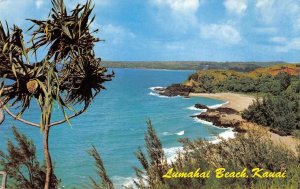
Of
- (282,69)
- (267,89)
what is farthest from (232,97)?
(282,69)

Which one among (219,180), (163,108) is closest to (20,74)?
(219,180)

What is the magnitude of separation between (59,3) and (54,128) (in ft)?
131

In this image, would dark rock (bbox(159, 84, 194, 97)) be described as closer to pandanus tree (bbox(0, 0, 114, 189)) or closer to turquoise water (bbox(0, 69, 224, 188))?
turquoise water (bbox(0, 69, 224, 188))

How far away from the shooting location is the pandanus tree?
713cm

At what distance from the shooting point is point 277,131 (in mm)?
36219

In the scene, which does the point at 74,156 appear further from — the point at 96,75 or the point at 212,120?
the point at 96,75

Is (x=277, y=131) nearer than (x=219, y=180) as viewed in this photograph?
No

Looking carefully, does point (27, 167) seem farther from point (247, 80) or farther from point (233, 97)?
point (247, 80)

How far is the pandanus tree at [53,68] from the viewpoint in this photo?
7.13m

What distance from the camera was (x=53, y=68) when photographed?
732cm

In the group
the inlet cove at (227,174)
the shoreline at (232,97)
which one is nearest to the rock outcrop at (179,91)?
the shoreline at (232,97)

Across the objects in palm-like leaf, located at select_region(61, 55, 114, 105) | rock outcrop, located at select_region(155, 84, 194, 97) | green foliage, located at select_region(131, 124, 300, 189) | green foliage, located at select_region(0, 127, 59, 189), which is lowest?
rock outcrop, located at select_region(155, 84, 194, 97)

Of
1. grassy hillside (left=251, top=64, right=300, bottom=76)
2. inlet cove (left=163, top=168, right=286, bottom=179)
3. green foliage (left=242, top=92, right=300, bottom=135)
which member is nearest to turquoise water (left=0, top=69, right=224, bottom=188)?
green foliage (left=242, top=92, right=300, bottom=135)

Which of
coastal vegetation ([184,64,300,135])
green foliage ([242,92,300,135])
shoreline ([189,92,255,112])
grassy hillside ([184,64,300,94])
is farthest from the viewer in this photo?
grassy hillside ([184,64,300,94])
